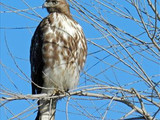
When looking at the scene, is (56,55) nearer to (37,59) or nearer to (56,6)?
(37,59)

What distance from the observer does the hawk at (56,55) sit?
5.48 meters

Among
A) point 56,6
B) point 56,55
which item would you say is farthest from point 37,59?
point 56,6

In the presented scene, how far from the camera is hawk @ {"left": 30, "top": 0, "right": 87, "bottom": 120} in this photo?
216 inches

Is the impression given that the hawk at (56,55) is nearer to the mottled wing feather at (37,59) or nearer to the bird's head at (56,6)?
the mottled wing feather at (37,59)

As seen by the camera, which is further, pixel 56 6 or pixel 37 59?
pixel 56 6

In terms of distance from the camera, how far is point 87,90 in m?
3.79

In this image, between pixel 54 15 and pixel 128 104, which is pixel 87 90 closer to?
pixel 128 104

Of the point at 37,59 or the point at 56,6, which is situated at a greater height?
the point at 56,6

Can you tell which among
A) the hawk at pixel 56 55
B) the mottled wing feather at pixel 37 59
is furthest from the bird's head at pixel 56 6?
the mottled wing feather at pixel 37 59

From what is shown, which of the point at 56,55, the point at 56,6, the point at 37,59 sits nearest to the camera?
the point at 56,55

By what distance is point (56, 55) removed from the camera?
549 cm

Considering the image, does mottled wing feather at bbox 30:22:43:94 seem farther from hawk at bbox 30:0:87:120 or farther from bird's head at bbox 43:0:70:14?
bird's head at bbox 43:0:70:14

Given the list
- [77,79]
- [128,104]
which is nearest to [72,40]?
[77,79]

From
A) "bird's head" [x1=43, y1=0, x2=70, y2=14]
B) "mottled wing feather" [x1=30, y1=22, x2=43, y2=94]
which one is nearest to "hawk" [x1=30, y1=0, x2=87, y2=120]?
"mottled wing feather" [x1=30, y1=22, x2=43, y2=94]
